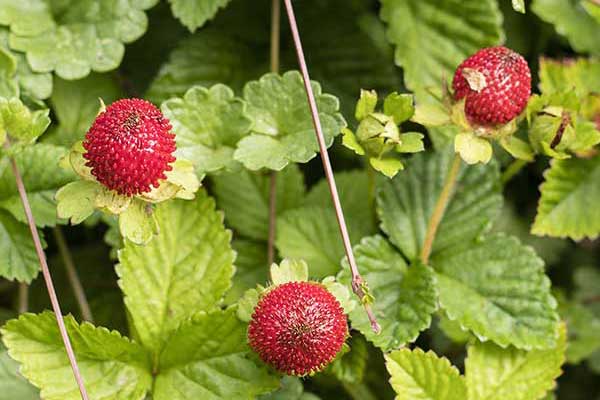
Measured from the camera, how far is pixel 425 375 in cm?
125

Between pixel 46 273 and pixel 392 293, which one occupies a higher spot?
pixel 46 273

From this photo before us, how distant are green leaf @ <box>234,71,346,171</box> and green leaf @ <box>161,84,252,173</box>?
28 millimetres

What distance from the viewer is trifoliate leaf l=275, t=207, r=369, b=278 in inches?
57.7

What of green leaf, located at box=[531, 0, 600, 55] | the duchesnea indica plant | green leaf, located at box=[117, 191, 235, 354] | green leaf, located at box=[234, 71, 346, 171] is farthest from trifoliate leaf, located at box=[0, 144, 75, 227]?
green leaf, located at box=[531, 0, 600, 55]

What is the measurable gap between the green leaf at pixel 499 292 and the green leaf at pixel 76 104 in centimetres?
67

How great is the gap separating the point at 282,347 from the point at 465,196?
1.70 ft

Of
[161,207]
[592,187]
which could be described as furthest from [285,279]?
[592,187]

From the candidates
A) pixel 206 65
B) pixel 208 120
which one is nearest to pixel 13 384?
pixel 208 120

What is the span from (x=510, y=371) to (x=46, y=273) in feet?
2.32

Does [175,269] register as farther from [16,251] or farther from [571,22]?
[571,22]

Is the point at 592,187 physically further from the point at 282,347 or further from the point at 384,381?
the point at 282,347

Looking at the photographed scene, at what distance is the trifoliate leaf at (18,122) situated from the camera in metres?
1.26

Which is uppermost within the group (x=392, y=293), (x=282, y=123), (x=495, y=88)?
(x=495, y=88)

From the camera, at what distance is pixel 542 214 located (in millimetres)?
1524
